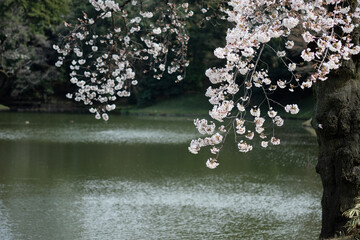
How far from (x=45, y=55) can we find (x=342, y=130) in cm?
2665

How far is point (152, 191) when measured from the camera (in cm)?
812

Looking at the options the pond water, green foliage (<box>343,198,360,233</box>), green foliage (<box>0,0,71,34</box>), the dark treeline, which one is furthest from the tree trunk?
green foliage (<box>0,0,71,34</box>)

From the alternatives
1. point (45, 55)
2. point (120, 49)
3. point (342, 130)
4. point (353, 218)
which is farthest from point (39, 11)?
point (353, 218)

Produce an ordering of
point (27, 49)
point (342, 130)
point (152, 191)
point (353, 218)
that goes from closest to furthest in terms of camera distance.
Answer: point (353, 218), point (342, 130), point (152, 191), point (27, 49)

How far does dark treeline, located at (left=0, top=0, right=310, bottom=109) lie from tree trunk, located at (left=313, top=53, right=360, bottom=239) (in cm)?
2125

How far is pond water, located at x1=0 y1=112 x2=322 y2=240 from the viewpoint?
6.13 meters

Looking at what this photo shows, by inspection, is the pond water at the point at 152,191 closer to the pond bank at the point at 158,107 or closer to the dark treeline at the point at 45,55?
the pond bank at the point at 158,107

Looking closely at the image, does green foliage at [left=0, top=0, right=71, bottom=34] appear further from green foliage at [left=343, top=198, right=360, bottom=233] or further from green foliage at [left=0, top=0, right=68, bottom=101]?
green foliage at [left=343, top=198, right=360, bottom=233]

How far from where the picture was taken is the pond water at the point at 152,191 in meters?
6.13

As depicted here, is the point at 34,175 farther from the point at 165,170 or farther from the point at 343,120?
the point at 343,120

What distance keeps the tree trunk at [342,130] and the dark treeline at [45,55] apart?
21.3 m

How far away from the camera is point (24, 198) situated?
745 cm

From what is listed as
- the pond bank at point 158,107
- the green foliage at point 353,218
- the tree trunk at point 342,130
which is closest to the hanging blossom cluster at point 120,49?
the tree trunk at point 342,130

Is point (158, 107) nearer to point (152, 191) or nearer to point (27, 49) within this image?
point (27, 49)
